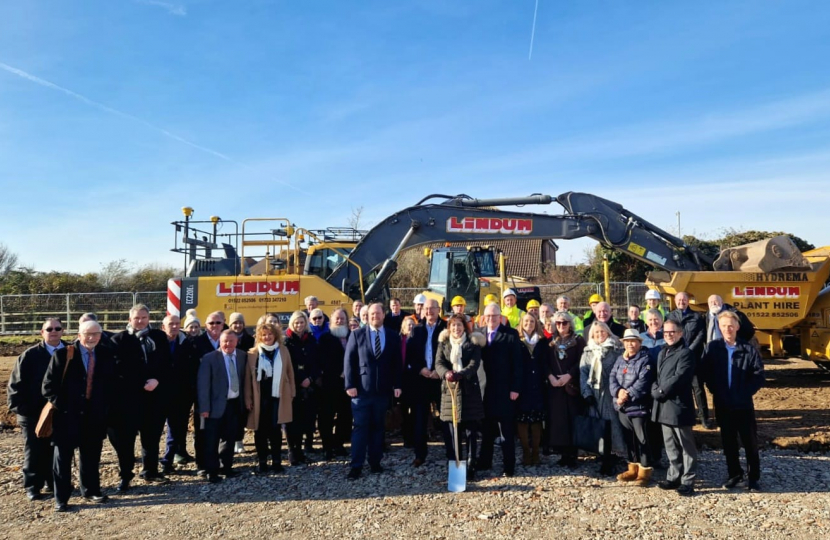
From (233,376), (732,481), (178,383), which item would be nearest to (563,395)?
(732,481)

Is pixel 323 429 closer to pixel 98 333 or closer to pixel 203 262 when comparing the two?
pixel 98 333

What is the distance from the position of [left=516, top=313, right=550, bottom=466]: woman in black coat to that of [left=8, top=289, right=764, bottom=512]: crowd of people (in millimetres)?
15

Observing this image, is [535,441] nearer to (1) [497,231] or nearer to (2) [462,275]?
(1) [497,231]

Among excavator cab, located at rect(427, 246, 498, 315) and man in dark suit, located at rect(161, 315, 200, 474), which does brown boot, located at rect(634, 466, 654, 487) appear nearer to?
man in dark suit, located at rect(161, 315, 200, 474)

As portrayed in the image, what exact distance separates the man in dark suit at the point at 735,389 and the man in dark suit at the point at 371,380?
10.2ft

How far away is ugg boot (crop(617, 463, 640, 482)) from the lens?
210 inches

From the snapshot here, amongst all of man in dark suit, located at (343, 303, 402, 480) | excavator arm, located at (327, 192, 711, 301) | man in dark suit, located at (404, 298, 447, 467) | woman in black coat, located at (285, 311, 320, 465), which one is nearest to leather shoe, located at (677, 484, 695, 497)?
man in dark suit, located at (404, 298, 447, 467)

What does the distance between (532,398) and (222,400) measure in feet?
10.5

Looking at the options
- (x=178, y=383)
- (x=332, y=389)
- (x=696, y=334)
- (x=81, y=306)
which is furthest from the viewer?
(x=81, y=306)

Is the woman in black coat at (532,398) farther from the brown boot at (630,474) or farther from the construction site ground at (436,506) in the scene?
the brown boot at (630,474)

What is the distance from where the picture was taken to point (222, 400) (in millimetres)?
5664

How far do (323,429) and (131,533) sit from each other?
2.32 metres

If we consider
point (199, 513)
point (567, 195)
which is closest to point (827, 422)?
point (567, 195)

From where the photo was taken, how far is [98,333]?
17.0ft
